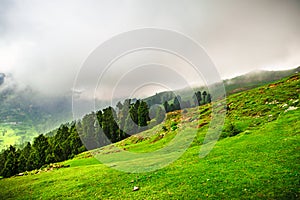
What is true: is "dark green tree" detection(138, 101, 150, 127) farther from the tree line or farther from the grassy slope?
the grassy slope

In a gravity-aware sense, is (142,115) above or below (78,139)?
above

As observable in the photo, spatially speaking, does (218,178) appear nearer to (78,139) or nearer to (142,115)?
(142,115)

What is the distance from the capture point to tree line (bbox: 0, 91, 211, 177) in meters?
80.1

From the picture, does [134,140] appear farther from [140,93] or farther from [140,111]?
[140,93]


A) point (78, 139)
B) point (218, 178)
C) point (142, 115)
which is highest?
point (142, 115)

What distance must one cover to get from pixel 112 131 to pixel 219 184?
7549 cm

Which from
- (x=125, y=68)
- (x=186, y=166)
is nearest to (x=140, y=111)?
(x=186, y=166)

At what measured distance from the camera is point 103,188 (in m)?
25.5

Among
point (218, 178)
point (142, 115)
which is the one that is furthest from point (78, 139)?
point (218, 178)

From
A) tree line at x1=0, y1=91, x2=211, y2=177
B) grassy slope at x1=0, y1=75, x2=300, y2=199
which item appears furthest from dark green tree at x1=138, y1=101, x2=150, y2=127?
grassy slope at x1=0, y1=75, x2=300, y2=199

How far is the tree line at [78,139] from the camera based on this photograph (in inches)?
3155

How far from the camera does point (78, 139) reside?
93.7 m

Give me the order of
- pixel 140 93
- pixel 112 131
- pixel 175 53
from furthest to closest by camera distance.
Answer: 1. pixel 112 131
2. pixel 140 93
3. pixel 175 53

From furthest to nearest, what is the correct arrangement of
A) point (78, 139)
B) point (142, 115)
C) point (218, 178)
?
1. point (78, 139)
2. point (142, 115)
3. point (218, 178)
